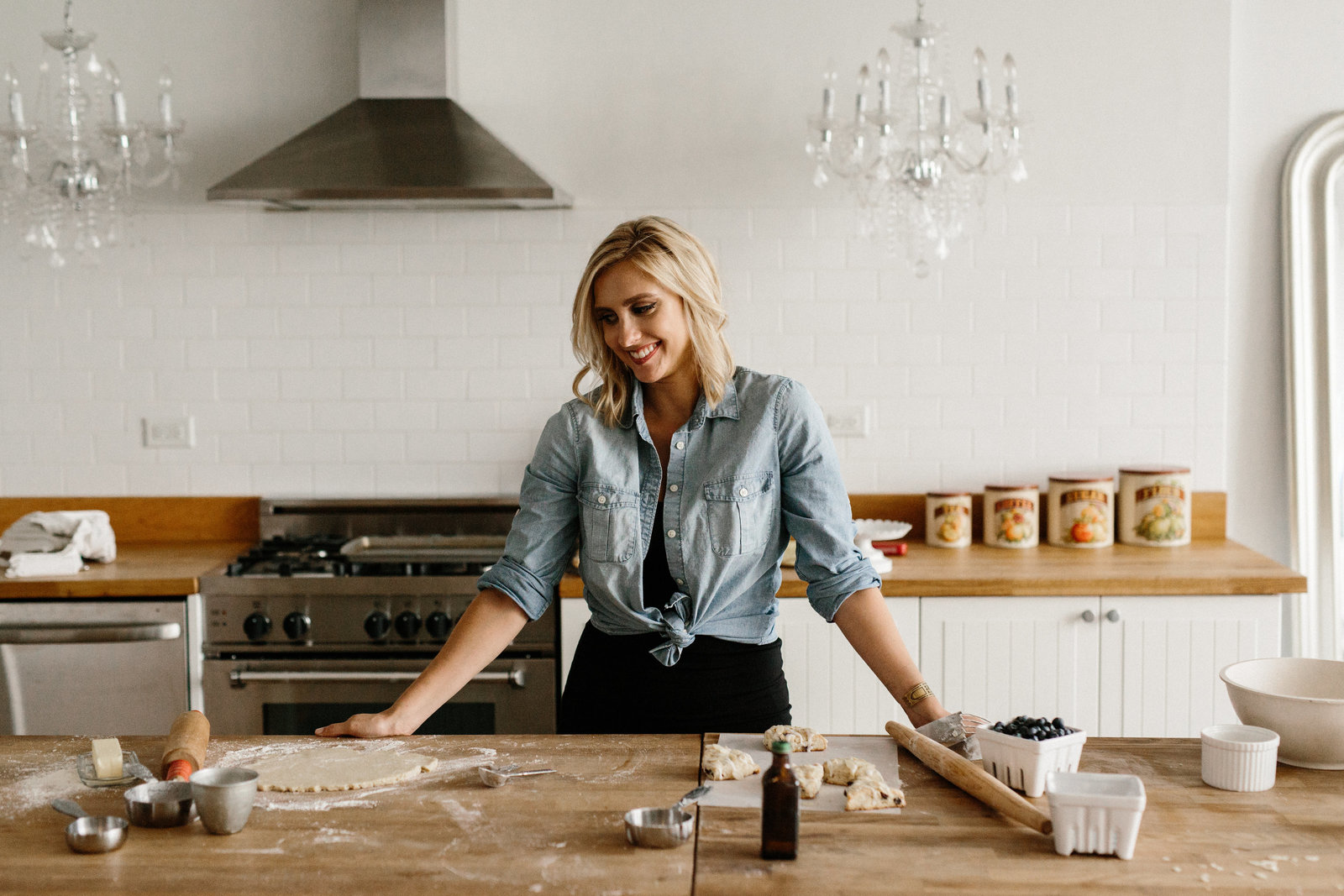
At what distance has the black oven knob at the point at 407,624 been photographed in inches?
124

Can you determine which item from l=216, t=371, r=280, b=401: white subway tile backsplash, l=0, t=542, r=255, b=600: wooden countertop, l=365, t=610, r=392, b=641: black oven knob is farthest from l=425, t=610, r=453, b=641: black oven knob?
l=216, t=371, r=280, b=401: white subway tile backsplash

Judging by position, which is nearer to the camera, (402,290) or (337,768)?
(337,768)

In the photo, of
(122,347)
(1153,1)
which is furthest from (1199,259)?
(122,347)

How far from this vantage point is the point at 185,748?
5.46 ft

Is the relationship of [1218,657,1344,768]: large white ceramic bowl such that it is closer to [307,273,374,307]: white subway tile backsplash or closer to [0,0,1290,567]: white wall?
[0,0,1290,567]: white wall

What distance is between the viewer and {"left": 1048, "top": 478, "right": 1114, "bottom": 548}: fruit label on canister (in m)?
3.46

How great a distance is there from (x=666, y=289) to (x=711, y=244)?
168 centimetres

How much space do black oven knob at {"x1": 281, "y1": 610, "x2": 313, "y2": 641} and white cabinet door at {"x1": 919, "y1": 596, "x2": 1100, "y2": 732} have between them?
169 centimetres

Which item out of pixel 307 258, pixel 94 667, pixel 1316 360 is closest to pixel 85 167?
pixel 307 258

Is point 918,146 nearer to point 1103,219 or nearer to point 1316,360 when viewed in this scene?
point 1103,219

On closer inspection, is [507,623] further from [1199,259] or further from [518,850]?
[1199,259]

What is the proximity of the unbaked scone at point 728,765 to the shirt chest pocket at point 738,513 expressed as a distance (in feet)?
1.54

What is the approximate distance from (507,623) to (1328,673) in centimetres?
138

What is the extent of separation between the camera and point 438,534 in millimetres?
3715
